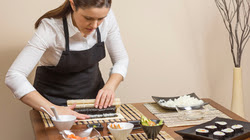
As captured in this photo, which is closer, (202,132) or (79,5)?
(202,132)

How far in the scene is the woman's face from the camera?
88.7 inches

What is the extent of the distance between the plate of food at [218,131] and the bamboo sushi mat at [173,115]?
0.49 feet

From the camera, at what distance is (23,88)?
7.51 feet

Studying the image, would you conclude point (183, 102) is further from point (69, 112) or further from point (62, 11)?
point (62, 11)

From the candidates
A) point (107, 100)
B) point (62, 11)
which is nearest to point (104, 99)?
point (107, 100)

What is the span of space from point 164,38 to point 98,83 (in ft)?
3.61

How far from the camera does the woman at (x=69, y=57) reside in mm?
2295

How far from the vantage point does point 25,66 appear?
7.66 ft

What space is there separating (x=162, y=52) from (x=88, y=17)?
5.25 ft

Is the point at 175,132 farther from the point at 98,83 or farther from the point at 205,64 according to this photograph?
the point at 205,64

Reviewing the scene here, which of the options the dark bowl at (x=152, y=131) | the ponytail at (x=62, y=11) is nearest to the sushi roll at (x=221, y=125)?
the dark bowl at (x=152, y=131)

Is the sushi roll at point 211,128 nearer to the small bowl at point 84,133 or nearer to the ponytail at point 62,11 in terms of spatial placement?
the small bowl at point 84,133

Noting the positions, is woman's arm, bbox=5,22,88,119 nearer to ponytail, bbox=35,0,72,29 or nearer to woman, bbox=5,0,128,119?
woman, bbox=5,0,128,119

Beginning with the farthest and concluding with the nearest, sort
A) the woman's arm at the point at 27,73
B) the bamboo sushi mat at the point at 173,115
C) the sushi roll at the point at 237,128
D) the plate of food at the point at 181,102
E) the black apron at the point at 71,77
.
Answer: the black apron at the point at 71,77 < the plate of food at the point at 181,102 < the woman's arm at the point at 27,73 < the bamboo sushi mat at the point at 173,115 < the sushi roll at the point at 237,128
